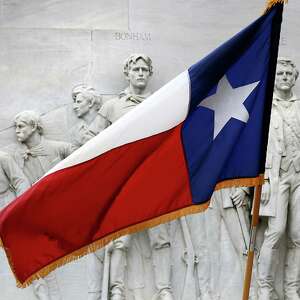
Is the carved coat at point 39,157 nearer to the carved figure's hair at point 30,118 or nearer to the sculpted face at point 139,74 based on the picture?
the carved figure's hair at point 30,118

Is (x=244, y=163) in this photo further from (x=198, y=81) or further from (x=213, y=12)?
(x=213, y=12)

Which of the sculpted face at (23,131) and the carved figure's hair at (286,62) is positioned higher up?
the carved figure's hair at (286,62)

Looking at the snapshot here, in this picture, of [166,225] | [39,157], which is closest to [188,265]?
[166,225]

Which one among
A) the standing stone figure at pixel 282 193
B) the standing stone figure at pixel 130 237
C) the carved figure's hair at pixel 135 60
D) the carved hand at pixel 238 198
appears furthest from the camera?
the carved figure's hair at pixel 135 60

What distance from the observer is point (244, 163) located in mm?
12258

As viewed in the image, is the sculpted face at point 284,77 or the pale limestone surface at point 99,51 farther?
the sculpted face at point 284,77

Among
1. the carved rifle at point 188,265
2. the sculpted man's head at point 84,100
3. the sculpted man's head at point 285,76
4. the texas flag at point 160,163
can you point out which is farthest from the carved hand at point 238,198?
the texas flag at point 160,163

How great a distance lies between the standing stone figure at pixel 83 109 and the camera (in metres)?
16.2

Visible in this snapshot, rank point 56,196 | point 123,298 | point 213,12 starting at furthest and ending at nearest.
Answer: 1. point 213,12
2. point 123,298
3. point 56,196

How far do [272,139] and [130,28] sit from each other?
211 centimetres

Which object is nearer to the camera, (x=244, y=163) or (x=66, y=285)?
(x=244, y=163)

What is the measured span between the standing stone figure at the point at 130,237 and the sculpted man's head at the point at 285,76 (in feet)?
4.76

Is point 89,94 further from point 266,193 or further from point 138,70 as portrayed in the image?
point 266,193

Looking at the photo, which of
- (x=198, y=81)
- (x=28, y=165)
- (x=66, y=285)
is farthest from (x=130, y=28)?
(x=198, y=81)
